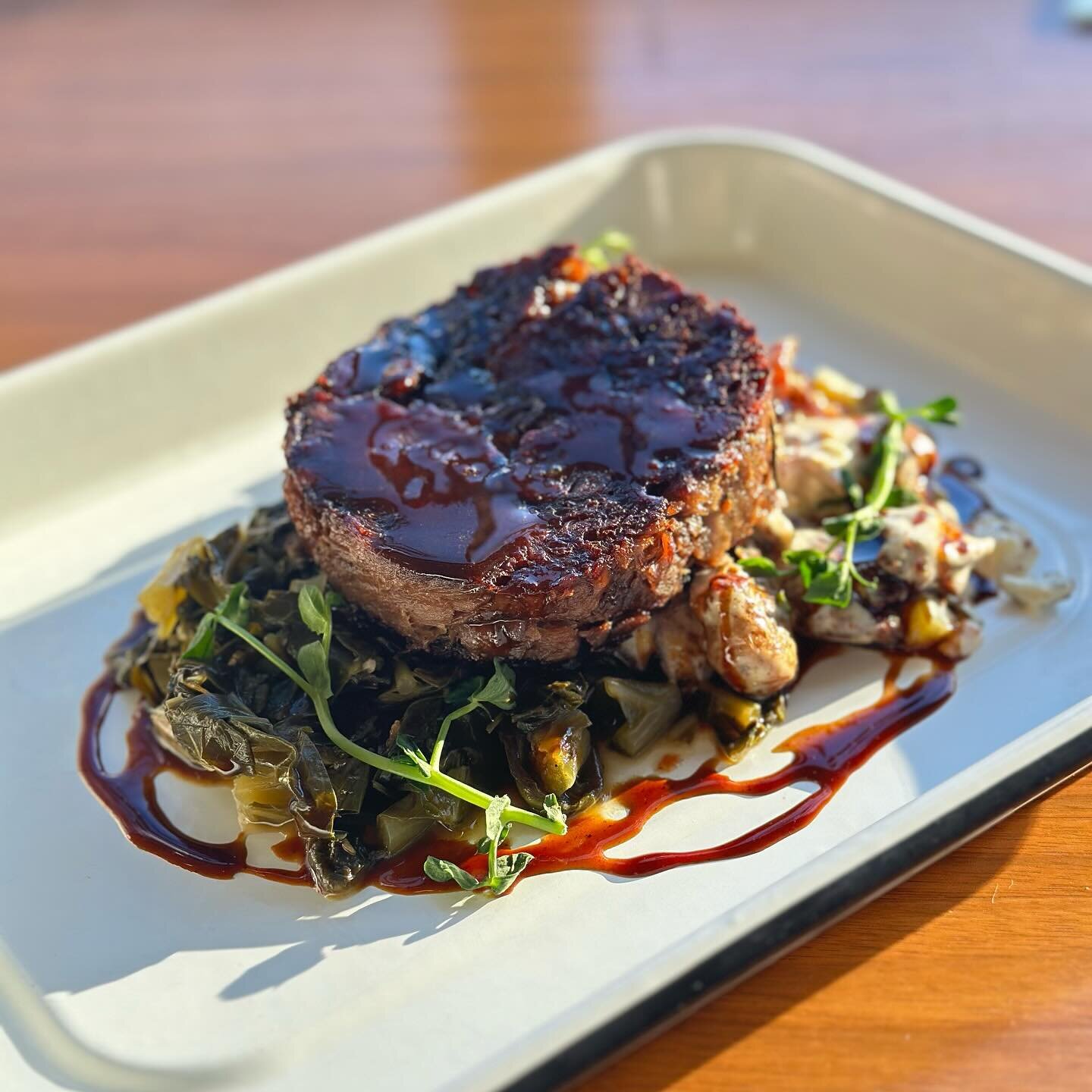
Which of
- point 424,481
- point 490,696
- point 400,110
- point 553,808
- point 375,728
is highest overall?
point 400,110

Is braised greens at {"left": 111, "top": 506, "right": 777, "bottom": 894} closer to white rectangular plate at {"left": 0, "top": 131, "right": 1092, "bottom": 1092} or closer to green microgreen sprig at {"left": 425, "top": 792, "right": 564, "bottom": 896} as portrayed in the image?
green microgreen sprig at {"left": 425, "top": 792, "right": 564, "bottom": 896}

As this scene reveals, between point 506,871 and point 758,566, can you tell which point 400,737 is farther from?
point 758,566

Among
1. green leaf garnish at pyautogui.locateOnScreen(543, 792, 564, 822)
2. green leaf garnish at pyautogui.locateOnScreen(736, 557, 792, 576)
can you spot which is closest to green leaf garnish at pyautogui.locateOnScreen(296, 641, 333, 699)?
green leaf garnish at pyautogui.locateOnScreen(543, 792, 564, 822)

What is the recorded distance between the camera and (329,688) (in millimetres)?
3568

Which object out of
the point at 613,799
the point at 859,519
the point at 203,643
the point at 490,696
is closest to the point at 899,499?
the point at 859,519

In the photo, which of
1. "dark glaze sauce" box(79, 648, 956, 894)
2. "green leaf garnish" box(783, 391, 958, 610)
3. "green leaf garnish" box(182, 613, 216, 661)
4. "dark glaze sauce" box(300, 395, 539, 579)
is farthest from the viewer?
"green leaf garnish" box(783, 391, 958, 610)

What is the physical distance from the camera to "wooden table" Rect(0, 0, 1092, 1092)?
6.67 meters

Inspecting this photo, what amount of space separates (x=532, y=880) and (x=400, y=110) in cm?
604

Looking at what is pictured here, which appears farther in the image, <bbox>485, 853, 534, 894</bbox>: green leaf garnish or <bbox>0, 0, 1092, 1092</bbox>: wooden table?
<bbox>0, 0, 1092, 1092</bbox>: wooden table

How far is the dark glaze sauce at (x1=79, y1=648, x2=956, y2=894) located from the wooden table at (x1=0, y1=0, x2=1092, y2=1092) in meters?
0.57

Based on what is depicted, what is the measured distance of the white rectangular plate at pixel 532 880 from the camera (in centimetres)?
291

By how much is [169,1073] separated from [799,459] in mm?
2659

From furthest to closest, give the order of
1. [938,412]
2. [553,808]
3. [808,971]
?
[938,412], [553,808], [808,971]

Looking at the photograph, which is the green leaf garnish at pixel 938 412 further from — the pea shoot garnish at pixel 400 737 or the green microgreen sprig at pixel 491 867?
the green microgreen sprig at pixel 491 867
